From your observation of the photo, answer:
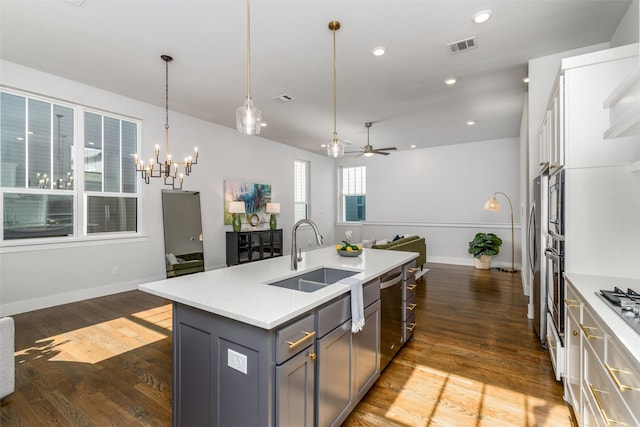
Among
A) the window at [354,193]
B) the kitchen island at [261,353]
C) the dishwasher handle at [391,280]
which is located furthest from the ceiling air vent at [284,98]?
the window at [354,193]

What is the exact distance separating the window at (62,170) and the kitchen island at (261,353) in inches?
132

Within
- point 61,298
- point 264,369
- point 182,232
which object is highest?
point 182,232

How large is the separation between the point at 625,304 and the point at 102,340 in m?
3.95

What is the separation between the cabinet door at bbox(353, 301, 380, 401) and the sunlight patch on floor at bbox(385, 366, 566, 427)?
0.70 ft

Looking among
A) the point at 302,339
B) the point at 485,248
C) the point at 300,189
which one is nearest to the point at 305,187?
the point at 300,189

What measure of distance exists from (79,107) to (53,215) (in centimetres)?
151

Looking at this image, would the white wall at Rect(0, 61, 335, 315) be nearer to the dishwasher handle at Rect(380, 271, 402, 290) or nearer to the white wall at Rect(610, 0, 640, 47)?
the dishwasher handle at Rect(380, 271, 402, 290)

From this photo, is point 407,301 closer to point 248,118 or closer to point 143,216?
point 248,118

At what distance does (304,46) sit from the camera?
317 cm

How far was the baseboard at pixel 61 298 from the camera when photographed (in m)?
3.71

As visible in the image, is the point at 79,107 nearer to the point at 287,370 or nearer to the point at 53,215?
the point at 53,215

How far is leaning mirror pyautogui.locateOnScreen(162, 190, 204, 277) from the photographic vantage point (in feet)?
16.9

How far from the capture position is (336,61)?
11.4ft

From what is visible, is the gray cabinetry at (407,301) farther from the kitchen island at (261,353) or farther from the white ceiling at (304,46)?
the white ceiling at (304,46)
